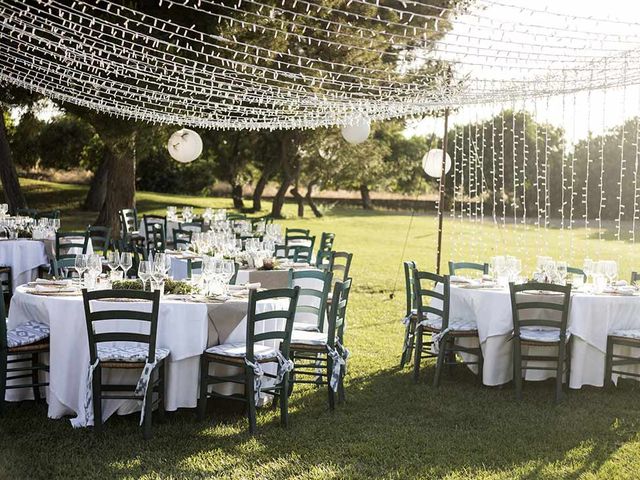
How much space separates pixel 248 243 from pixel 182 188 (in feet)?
111

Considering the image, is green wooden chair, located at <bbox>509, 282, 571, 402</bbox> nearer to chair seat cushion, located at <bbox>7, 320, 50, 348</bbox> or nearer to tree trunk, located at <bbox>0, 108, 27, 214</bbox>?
chair seat cushion, located at <bbox>7, 320, 50, 348</bbox>

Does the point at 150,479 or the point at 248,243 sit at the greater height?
the point at 248,243

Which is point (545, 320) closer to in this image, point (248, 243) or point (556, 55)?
point (556, 55)

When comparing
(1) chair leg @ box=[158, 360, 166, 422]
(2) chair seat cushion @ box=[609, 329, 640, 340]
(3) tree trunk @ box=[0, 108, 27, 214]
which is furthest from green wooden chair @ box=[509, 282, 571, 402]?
(3) tree trunk @ box=[0, 108, 27, 214]

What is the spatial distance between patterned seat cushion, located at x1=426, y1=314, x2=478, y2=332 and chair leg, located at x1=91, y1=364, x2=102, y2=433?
9.64ft

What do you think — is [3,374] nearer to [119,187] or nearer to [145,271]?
[145,271]

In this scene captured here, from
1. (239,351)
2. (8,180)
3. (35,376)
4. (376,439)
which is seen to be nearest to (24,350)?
(35,376)

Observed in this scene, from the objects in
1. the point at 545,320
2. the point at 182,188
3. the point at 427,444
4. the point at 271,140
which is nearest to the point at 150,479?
the point at 427,444

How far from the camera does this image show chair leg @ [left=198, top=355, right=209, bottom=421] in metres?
5.52

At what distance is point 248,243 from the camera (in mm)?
8273

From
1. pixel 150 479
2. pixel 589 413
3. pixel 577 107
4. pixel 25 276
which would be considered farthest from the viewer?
pixel 25 276

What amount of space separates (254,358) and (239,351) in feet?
0.40

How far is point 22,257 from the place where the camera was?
1008 cm

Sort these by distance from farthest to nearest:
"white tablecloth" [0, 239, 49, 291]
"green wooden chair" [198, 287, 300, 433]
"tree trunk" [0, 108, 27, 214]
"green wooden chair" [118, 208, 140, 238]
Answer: "tree trunk" [0, 108, 27, 214], "green wooden chair" [118, 208, 140, 238], "white tablecloth" [0, 239, 49, 291], "green wooden chair" [198, 287, 300, 433]
